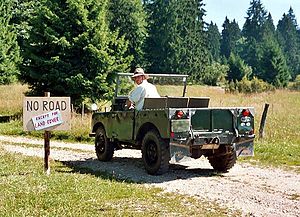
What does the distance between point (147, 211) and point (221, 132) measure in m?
3.47

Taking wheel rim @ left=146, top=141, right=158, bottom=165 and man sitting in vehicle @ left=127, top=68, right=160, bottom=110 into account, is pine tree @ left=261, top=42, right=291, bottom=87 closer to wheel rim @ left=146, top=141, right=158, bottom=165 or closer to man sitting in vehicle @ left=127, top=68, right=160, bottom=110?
man sitting in vehicle @ left=127, top=68, right=160, bottom=110

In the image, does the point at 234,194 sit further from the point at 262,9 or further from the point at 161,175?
the point at 262,9

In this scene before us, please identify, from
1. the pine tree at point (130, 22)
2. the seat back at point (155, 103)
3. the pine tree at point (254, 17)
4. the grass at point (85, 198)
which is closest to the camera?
the grass at point (85, 198)

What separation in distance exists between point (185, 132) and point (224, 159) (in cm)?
161

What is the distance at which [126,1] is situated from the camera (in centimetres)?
7475

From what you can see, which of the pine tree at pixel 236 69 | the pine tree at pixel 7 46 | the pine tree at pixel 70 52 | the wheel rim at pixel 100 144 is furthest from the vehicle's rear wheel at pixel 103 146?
the pine tree at pixel 236 69

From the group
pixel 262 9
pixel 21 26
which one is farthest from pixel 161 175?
pixel 262 9

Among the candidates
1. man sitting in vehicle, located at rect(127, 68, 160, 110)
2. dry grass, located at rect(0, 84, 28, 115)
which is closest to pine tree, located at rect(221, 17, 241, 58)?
dry grass, located at rect(0, 84, 28, 115)

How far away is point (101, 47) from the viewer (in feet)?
79.3

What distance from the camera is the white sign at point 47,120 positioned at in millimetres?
9461

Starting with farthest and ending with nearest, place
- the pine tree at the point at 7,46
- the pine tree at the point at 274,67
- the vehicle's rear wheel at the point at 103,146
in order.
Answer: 1. the pine tree at the point at 274,67
2. the pine tree at the point at 7,46
3. the vehicle's rear wheel at the point at 103,146

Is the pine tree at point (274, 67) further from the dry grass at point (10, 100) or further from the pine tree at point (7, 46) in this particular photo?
the dry grass at point (10, 100)

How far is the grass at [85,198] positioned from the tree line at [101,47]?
48.3 ft

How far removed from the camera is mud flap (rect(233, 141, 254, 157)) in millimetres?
9961
